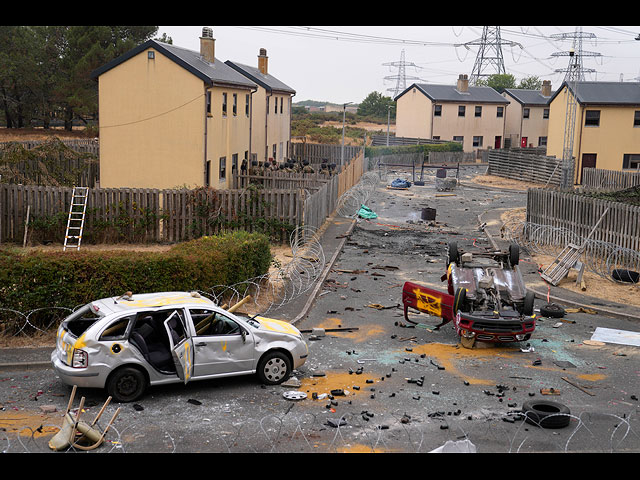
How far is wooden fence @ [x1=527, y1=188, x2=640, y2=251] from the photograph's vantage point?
23.1 metres

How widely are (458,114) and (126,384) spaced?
235 ft

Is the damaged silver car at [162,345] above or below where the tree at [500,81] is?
below

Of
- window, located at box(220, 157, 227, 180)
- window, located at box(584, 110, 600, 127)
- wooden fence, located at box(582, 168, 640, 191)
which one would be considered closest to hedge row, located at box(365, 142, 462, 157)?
window, located at box(584, 110, 600, 127)

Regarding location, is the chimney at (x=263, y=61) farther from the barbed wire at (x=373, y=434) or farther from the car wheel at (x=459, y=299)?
the barbed wire at (x=373, y=434)

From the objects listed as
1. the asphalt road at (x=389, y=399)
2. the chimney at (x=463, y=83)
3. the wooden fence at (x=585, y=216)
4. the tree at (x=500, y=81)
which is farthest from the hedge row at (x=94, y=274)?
the tree at (x=500, y=81)

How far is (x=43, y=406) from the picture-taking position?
36.0 feet

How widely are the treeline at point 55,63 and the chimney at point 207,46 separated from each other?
24045 millimetres

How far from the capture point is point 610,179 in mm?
40750

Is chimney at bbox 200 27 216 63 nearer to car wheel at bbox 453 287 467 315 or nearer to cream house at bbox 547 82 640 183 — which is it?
car wheel at bbox 453 287 467 315

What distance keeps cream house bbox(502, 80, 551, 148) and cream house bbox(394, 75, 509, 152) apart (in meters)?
2.81

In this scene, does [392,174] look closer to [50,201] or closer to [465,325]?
[50,201]

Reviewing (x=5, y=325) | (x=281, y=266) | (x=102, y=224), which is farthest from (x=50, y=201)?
(x=5, y=325)

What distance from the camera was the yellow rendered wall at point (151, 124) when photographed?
30.3 metres

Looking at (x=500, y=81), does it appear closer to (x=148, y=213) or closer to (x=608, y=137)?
(x=608, y=137)
